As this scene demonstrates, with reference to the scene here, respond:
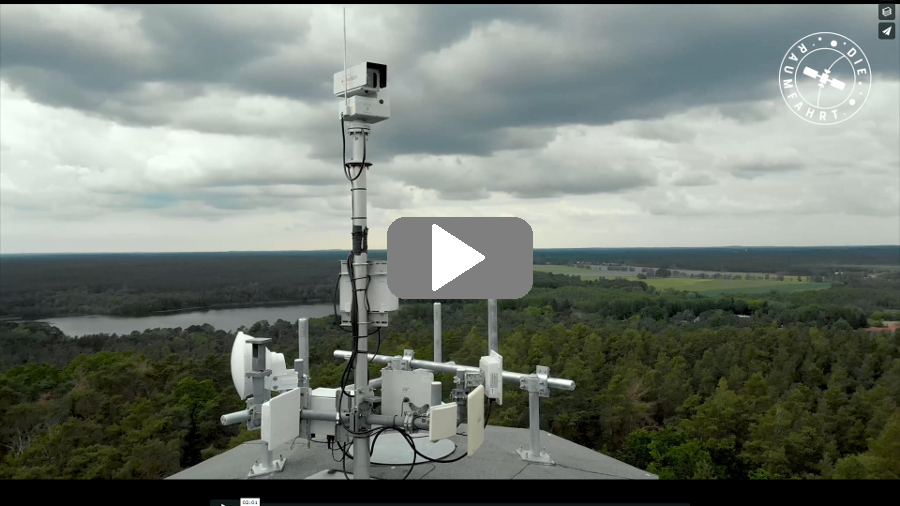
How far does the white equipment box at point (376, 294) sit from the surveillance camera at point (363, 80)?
6.33ft

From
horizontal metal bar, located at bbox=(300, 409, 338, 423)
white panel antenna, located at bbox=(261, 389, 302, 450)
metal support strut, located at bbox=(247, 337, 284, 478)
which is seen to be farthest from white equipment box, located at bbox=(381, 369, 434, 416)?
metal support strut, located at bbox=(247, 337, 284, 478)

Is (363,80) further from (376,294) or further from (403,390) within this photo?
(403,390)

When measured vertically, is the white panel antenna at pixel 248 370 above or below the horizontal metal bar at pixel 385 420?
above

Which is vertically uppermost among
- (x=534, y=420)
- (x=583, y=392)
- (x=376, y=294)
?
(x=376, y=294)

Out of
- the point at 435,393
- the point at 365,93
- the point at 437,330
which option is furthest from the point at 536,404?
the point at 365,93

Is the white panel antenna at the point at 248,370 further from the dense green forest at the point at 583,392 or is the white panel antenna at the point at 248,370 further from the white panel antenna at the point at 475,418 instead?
the dense green forest at the point at 583,392

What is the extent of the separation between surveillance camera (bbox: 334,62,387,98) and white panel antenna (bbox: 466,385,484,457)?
359 cm

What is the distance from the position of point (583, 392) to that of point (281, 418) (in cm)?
2033

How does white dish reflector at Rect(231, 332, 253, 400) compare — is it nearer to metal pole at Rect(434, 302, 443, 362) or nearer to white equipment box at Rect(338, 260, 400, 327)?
white equipment box at Rect(338, 260, 400, 327)

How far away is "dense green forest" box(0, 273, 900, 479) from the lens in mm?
17578

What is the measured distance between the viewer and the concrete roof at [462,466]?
653 centimetres

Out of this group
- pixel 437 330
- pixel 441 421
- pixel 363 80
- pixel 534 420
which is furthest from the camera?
pixel 437 330

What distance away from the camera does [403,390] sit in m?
6.43

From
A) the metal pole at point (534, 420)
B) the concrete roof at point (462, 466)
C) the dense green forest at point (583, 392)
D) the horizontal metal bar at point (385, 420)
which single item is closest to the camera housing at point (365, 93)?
the horizontal metal bar at point (385, 420)
